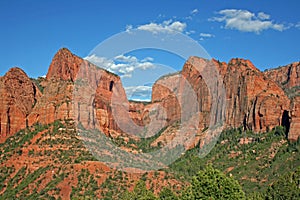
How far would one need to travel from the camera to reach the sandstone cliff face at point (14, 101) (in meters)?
112

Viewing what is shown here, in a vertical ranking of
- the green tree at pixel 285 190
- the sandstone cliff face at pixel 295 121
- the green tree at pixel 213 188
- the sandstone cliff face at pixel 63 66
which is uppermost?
the sandstone cliff face at pixel 63 66

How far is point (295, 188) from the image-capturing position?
60.1m

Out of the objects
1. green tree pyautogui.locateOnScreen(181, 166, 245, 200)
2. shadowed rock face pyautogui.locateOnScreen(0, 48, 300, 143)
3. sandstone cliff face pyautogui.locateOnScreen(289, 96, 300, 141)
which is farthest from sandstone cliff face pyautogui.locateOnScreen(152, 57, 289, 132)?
green tree pyautogui.locateOnScreen(181, 166, 245, 200)

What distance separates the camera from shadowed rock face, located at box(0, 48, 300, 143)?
350 feet

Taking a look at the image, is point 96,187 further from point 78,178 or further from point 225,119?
point 225,119

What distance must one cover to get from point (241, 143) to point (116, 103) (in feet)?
170

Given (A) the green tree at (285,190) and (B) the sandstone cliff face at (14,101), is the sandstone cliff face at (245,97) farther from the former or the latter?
(B) the sandstone cliff face at (14,101)

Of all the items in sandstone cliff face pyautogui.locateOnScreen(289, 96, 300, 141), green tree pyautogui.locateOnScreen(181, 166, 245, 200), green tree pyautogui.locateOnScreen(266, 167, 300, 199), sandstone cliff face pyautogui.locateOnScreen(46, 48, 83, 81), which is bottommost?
green tree pyautogui.locateOnScreen(266, 167, 300, 199)

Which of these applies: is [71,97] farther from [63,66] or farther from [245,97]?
[245,97]

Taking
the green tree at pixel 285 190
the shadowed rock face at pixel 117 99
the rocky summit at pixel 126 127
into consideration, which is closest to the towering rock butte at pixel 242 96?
the shadowed rock face at pixel 117 99

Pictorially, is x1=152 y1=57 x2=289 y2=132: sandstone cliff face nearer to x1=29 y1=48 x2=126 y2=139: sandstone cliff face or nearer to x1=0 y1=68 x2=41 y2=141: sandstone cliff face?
x1=29 y1=48 x2=126 y2=139: sandstone cliff face

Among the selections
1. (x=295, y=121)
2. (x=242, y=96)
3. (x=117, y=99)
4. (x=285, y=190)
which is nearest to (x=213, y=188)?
(x=285, y=190)

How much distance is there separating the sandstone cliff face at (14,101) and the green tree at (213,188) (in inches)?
3065

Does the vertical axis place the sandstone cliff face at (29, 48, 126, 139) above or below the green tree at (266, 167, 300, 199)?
above
